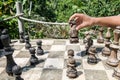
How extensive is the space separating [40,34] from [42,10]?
1964mm

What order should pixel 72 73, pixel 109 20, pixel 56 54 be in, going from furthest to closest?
pixel 56 54 < pixel 109 20 < pixel 72 73

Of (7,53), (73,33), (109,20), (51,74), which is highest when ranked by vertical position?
(109,20)

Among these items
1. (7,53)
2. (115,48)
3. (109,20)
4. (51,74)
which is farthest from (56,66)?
(109,20)

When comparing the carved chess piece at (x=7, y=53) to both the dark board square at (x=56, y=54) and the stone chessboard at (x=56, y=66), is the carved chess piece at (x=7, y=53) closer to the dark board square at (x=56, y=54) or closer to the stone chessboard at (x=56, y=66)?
the stone chessboard at (x=56, y=66)

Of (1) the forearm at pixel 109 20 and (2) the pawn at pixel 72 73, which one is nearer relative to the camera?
(2) the pawn at pixel 72 73

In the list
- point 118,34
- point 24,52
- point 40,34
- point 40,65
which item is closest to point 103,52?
point 118,34

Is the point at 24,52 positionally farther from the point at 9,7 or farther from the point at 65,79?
the point at 9,7

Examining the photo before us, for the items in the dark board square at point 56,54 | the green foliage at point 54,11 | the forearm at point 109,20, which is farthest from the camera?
the green foliage at point 54,11

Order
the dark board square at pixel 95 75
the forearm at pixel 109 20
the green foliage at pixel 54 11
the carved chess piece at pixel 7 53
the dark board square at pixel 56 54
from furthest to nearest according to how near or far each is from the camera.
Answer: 1. the green foliage at pixel 54 11
2. the dark board square at pixel 56 54
3. the forearm at pixel 109 20
4. the carved chess piece at pixel 7 53
5. the dark board square at pixel 95 75

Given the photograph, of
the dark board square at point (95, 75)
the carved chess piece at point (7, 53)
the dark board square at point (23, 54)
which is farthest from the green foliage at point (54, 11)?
the dark board square at point (95, 75)

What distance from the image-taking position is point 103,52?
246 cm

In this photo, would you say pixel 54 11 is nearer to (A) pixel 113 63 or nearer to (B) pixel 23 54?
(B) pixel 23 54

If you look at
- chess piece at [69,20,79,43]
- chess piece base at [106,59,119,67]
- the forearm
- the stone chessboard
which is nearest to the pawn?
the stone chessboard

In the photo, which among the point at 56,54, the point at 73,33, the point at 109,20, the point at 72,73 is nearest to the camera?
the point at 72,73
